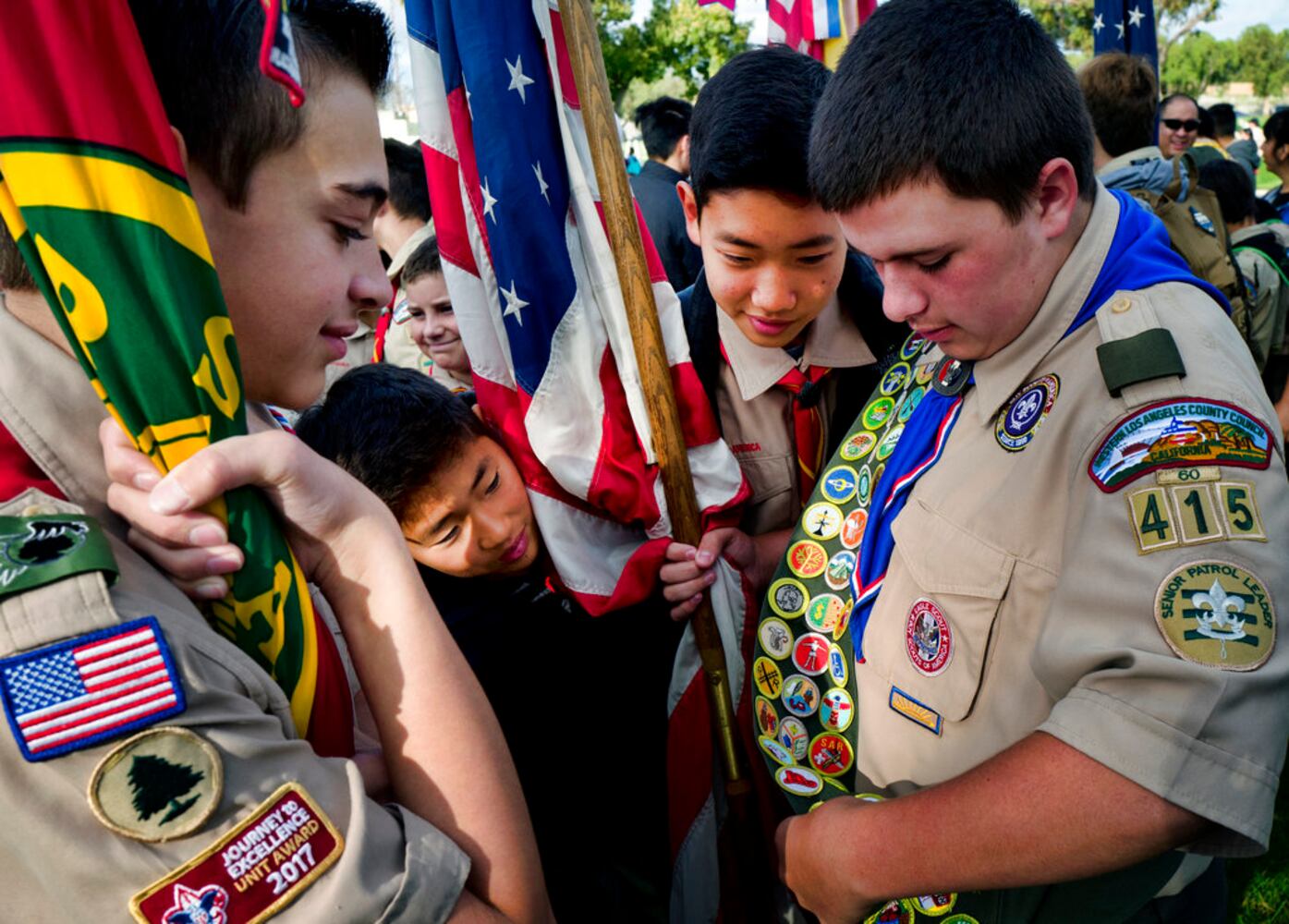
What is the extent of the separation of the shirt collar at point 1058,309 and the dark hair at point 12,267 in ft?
4.70

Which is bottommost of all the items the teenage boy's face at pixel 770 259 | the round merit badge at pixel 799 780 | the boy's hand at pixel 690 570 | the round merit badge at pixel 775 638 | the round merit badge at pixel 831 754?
the round merit badge at pixel 799 780

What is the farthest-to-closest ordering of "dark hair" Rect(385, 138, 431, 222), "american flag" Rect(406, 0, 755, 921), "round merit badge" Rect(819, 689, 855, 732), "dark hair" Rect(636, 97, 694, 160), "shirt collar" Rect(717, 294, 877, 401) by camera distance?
"dark hair" Rect(636, 97, 694, 160) < "dark hair" Rect(385, 138, 431, 222) < "shirt collar" Rect(717, 294, 877, 401) < "american flag" Rect(406, 0, 755, 921) < "round merit badge" Rect(819, 689, 855, 732)

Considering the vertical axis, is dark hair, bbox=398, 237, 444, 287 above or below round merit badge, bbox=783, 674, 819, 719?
above

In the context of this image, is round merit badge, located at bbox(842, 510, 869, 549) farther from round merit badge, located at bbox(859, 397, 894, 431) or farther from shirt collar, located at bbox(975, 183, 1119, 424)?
shirt collar, located at bbox(975, 183, 1119, 424)

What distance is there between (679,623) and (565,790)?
0.55m

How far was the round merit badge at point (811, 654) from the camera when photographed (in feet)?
6.14

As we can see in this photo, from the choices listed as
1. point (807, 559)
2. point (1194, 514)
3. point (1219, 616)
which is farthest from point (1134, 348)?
point (807, 559)

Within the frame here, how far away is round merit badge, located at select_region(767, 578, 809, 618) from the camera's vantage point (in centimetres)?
197

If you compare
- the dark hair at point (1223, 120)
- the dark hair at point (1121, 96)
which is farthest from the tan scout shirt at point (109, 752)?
the dark hair at point (1223, 120)

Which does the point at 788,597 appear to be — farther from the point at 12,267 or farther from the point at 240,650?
the point at 12,267

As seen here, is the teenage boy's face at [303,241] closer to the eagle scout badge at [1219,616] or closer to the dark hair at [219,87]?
the dark hair at [219,87]

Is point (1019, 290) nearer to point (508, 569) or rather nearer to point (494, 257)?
point (494, 257)

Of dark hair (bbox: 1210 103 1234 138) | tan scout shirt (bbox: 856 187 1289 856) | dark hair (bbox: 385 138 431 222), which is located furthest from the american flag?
dark hair (bbox: 1210 103 1234 138)

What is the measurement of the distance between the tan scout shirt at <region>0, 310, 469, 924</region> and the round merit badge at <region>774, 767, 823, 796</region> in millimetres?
943
